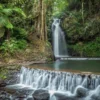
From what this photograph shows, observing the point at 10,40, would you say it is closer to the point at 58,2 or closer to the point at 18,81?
the point at 18,81

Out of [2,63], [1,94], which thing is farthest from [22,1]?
[1,94]

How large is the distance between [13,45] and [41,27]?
279 centimetres

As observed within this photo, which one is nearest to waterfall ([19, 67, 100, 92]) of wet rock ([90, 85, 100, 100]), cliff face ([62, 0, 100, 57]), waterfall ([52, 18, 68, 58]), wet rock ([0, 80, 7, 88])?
wet rock ([90, 85, 100, 100])

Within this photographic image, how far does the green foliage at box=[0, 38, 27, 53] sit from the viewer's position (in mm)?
13887

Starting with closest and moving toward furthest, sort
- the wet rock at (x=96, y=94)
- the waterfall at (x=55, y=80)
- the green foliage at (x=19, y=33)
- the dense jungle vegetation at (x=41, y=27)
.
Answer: the wet rock at (x=96, y=94) → the waterfall at (x=55, y=80) → the dense jungle vegetation at (x=41, y=27) → the green foliage at (x=19, y=33)

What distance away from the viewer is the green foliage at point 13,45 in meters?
13.9

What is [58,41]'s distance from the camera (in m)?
20.5

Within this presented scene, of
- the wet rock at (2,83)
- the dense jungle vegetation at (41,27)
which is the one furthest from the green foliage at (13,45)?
the wet rock at (2,83)

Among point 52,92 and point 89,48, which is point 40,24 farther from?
point 52,92

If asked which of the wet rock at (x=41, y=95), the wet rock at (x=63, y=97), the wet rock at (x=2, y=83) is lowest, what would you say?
the wet rock at (x=63, y=97)

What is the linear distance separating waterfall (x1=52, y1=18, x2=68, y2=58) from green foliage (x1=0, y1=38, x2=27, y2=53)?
5305mm

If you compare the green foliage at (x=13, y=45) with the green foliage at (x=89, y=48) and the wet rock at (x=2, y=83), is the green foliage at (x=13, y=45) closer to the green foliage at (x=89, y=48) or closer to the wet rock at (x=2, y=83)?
the wet rock at (x=2, y=83)

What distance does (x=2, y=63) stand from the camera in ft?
43.7

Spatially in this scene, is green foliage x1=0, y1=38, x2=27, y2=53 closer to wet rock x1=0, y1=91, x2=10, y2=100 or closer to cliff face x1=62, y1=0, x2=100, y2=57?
wet rock x1=0, y1=91, x2=10, y2=100
